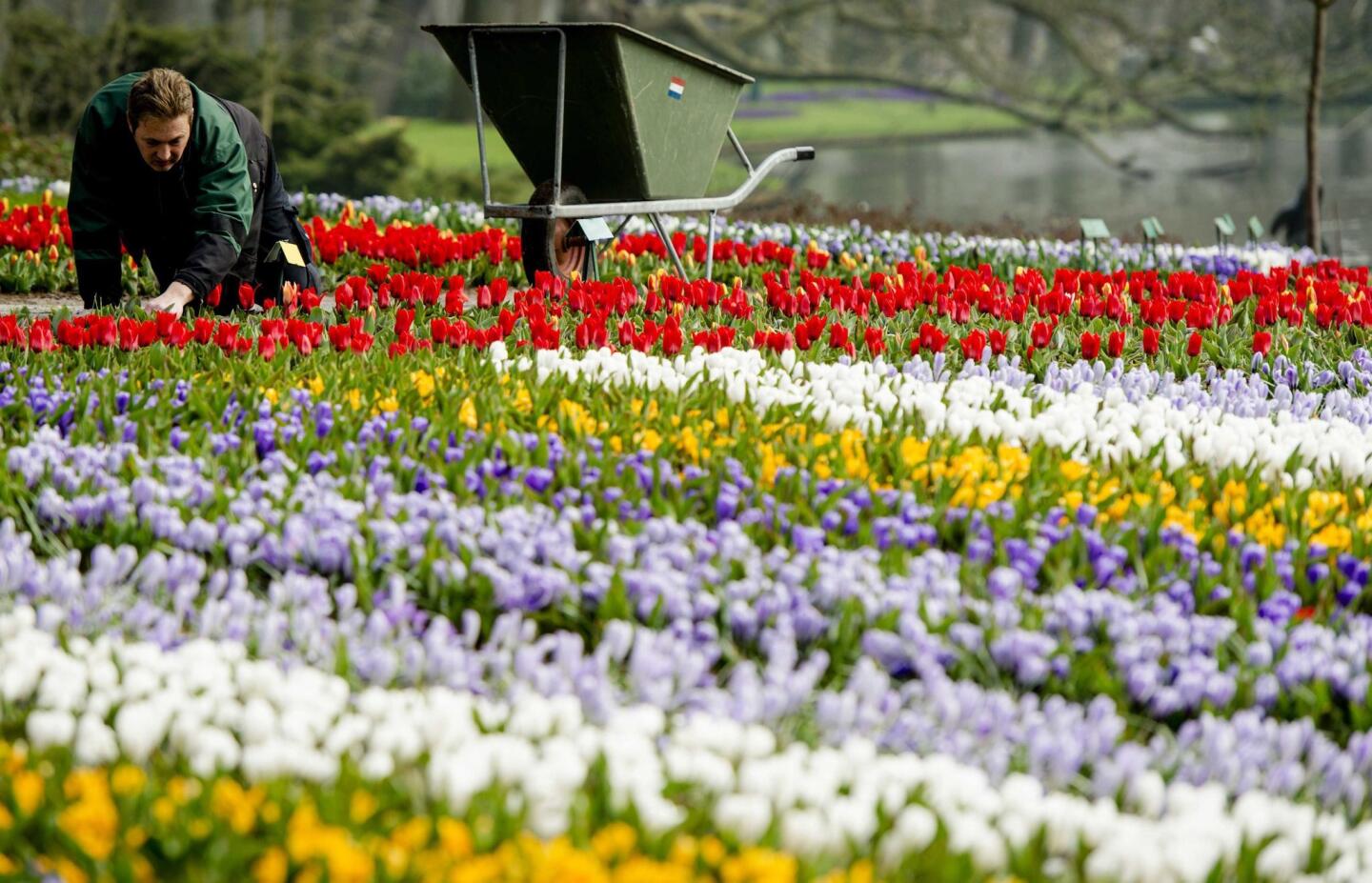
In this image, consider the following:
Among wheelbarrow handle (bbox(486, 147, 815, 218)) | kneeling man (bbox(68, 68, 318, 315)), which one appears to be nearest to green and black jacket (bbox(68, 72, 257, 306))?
kneeling man (bbox(68, 68, 318, 315))

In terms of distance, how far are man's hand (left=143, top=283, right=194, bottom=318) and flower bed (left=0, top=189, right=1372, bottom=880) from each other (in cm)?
8

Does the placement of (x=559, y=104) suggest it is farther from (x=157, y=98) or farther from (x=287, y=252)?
(x=157, y=98)

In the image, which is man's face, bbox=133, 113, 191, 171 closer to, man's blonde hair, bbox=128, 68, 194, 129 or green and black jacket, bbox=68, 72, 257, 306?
man's blonde hair, bbox=128, 68, 194, 129

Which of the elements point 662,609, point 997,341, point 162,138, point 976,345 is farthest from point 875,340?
point 162,138

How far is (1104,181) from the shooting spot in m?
28.0

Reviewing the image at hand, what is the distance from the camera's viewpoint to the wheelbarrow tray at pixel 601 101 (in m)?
7.06

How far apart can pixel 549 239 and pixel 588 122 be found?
647 millimetres

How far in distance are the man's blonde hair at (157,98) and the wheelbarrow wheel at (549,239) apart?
6.94 ft

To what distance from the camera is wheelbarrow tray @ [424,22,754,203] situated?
7.06m

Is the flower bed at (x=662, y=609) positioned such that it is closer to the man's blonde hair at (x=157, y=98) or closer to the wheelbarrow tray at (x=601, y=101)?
the man's blonde hair at (x=157, y=98)

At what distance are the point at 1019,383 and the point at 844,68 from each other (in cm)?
2062

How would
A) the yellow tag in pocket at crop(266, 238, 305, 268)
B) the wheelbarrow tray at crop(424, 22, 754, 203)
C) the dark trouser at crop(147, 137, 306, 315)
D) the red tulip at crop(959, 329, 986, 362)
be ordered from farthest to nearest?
the wheelbarrow tray at crop(424, 22, 754, 203)
the yellow tag in pocket at crop(266, 238, 305, 268)
the dark trouser at crop(147, 137, 306, 315)
the red tulip at crop(959, 329, 986, 362)

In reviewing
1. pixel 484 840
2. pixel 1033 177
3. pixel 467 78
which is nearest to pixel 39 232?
pixel 467 78

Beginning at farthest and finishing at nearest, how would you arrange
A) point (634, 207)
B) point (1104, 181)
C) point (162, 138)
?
point (1104, 181), point (634, 207), point (162, 138)
